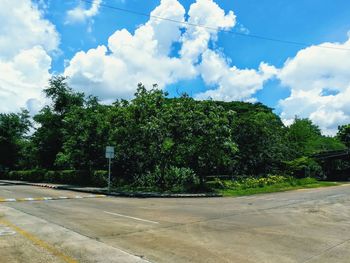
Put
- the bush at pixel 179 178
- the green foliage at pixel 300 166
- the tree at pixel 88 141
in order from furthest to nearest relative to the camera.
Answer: the green foliage at pixel 300 166 → the tree at pixel 88 141 → the bush at pixel 179 178

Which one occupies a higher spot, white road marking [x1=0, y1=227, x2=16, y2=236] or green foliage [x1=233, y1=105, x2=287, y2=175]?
green foliage [x1=233, y1=105, x2=287, y2=175]

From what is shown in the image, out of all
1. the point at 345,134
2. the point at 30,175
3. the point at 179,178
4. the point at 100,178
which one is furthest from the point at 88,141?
the point at 345,134

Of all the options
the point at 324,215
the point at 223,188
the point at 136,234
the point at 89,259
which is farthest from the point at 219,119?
the point at 89,259

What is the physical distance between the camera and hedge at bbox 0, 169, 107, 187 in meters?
30.9

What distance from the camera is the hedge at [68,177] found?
30875 millimetres

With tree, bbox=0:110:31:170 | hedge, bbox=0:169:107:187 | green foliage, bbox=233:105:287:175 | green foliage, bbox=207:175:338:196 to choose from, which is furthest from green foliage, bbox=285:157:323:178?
tree, bbox=0:110:31:170

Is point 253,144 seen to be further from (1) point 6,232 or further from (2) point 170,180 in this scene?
(1) point 6,232

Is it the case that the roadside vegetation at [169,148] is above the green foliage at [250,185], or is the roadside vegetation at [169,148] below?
above

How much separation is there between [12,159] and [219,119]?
50.3 meters

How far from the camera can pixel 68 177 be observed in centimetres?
3688

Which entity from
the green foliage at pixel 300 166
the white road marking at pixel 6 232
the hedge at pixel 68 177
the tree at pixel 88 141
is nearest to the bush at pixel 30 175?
the hedge at pixel 68 177

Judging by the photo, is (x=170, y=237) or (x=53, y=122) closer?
(x=170, y=237)

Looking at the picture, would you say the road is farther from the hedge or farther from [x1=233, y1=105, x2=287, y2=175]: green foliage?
[x1=233, y1=105, x2=287, y2=175]: green foliage

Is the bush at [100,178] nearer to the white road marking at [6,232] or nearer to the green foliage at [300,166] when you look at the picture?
the white road marking at [6,232]
